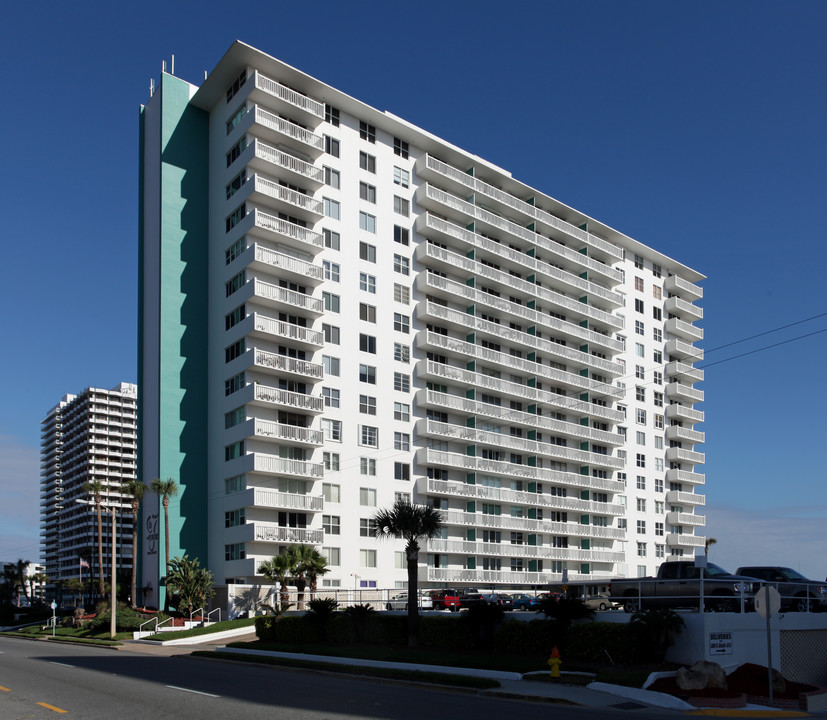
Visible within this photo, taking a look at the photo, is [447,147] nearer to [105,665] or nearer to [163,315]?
[163,315]

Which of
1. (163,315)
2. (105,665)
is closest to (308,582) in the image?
(163,315)

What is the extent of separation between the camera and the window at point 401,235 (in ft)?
248

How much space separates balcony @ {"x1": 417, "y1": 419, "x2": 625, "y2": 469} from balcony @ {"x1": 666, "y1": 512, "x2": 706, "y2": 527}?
468 inches

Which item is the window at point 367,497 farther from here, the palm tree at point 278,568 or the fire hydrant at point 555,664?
the fire hydrant at point 555,664

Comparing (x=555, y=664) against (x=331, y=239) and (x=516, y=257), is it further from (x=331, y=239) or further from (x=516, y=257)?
(x=516, y=257)

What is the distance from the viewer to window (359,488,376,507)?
68562 mm

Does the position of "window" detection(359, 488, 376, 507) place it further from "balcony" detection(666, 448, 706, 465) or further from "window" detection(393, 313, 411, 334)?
"balcony" detection(666, 448, 706, 465)

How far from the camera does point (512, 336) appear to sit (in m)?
83.1

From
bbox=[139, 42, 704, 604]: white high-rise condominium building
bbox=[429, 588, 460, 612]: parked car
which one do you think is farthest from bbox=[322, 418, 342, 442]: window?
bbox=[429, 588, 460, 612]: parked car

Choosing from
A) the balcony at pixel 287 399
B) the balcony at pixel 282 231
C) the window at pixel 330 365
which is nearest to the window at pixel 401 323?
the window at pixel 330 365

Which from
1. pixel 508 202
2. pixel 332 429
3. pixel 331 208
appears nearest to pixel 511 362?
pixel 508 202

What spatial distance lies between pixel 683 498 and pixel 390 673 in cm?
7872

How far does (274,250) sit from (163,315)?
10.4 meters

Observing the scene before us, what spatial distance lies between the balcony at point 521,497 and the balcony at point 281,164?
2668 centimetres
